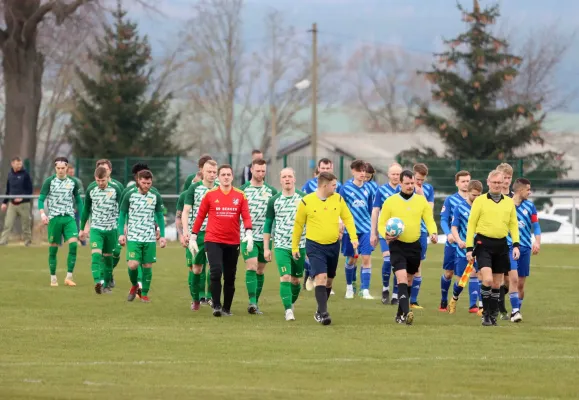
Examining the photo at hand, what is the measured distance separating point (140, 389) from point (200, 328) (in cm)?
462

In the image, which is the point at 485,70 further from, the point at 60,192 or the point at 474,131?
the point at 60,192

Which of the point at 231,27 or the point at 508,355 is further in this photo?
the point at 231,27

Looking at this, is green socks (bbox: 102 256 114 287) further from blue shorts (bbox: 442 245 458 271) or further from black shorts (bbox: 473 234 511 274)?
black shorts (bbox: 473 234 511 274)

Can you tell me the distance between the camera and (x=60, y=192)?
21594 millimetres

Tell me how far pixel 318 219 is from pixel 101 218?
5748 millimetres

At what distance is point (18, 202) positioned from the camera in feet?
109

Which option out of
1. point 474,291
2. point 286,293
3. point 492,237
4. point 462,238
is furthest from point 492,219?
point 286,293

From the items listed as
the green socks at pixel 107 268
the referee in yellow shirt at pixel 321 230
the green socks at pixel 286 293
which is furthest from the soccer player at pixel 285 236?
the green socks at pixel 107 268

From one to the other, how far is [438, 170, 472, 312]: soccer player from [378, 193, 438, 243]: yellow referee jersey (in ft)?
3.25

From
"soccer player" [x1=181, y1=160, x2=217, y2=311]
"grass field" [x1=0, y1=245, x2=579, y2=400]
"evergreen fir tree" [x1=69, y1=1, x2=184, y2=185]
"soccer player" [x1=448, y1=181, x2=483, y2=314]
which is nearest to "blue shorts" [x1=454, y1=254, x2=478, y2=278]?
"soccer player" [x1=448, y1=181, x2=483, y2=314]

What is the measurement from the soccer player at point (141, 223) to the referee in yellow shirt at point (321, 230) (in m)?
3.28

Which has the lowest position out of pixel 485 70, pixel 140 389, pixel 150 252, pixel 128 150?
pixel 140 389

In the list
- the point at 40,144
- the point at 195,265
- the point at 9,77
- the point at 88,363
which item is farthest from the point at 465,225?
the point at 40,144

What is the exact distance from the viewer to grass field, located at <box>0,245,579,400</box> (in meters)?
10.3
